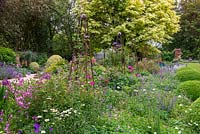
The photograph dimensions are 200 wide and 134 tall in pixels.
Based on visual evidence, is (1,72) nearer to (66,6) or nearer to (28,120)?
(28,120)

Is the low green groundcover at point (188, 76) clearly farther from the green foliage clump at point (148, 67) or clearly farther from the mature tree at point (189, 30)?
the mature tree at point (189, 30)

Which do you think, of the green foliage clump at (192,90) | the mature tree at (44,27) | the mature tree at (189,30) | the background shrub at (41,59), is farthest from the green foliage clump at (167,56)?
the green foliage clump at (192,90)

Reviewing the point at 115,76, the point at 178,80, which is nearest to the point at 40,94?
the point at 115,76

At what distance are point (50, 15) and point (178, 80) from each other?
952 centimetres

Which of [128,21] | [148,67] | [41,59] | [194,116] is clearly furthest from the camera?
[41,59]

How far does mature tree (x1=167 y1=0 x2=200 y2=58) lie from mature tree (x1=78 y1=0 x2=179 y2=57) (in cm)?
638

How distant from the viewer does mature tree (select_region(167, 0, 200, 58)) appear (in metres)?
18.9

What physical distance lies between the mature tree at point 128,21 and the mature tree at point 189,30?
20.9 feet

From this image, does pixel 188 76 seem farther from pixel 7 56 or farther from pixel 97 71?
pixel 7 56

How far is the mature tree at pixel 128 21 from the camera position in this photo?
12.2 metres

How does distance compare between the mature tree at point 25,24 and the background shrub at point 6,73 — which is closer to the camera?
the background shrub at point 6,73

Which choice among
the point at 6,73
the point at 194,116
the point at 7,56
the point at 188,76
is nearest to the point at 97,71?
the point at 188,76

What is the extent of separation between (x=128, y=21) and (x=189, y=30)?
7800mm

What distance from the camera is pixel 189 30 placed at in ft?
62.5
